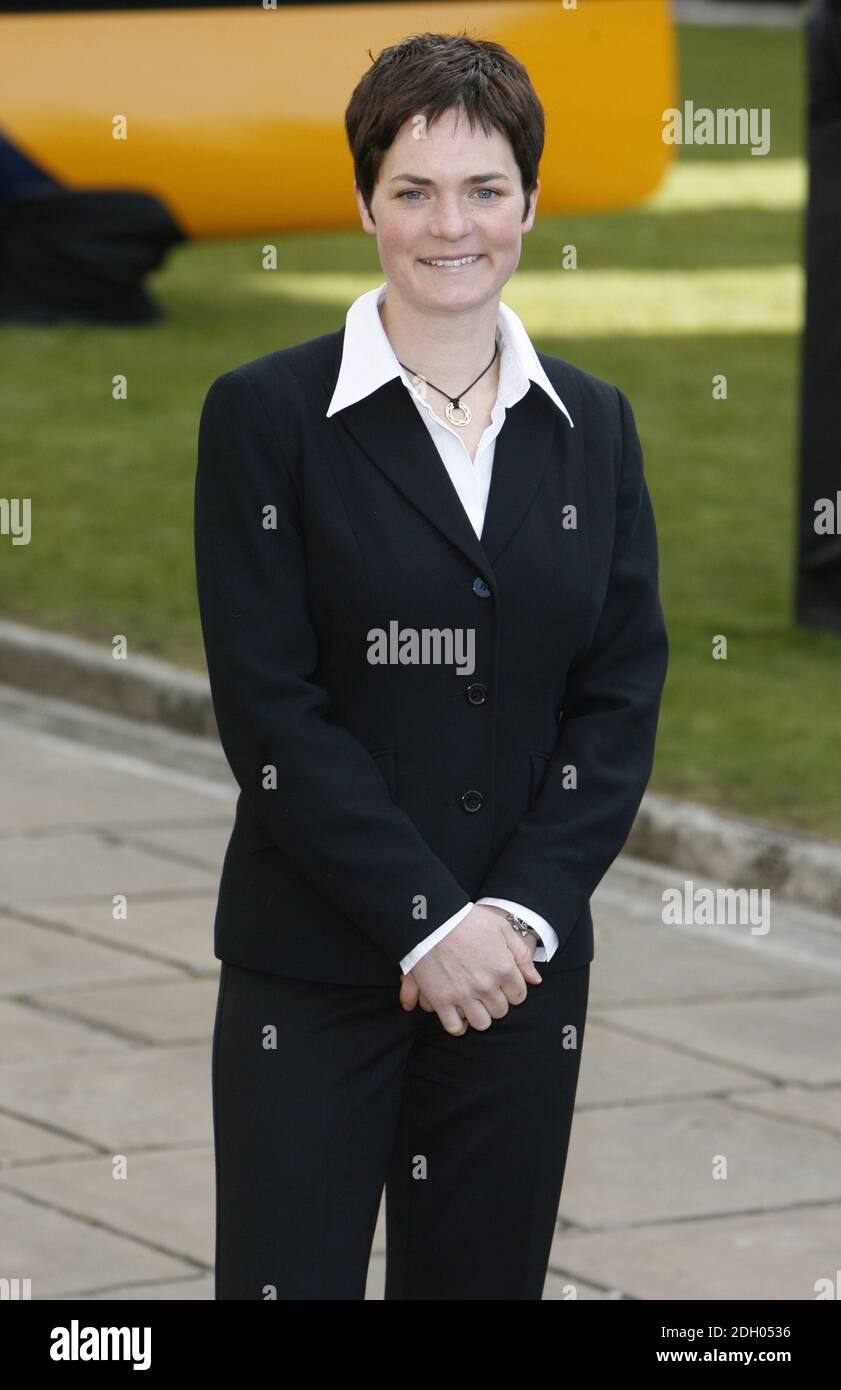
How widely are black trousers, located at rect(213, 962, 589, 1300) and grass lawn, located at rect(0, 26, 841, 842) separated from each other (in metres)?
4.28

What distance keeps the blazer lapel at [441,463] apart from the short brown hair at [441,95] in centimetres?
28

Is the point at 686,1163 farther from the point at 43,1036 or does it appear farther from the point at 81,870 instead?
the point at 81,870

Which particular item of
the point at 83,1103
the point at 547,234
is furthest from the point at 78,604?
the point at 547,234

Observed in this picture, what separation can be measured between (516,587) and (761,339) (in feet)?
46.7

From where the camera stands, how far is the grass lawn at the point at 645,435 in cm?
870

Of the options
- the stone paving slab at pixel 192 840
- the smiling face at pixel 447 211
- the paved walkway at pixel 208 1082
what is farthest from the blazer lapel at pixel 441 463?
the stone paving slab at pixel 192 840

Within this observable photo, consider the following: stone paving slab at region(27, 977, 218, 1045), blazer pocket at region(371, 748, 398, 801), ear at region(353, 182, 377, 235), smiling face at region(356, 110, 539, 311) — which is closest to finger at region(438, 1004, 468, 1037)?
blazer pocket at region(371, 748, 398, 801)

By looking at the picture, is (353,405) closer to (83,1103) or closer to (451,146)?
(451,146)

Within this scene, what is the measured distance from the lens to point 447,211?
3062 mm

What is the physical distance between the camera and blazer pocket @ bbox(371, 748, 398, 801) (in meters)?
3.16

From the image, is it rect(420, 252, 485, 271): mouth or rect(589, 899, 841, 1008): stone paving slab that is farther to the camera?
rect(589, 899, 841, 1008): stone paving slab

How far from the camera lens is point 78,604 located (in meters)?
10.1

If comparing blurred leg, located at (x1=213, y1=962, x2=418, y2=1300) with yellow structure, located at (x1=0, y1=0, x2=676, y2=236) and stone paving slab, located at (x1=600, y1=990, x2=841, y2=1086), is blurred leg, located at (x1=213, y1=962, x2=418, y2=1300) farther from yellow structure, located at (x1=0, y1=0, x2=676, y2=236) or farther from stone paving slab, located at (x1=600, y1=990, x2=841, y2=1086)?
yellow structure, located at (x1=0, y1=0, x2=676, y2=236)

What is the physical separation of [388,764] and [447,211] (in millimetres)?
693
